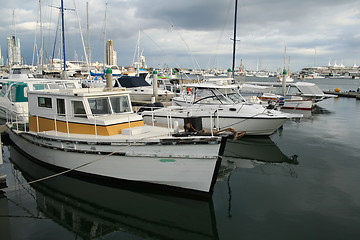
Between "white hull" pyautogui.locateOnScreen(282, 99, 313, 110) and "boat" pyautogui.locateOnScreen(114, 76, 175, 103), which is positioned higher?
"boat" pyautogui.locateOnScreen(114, 76, 175, 103)

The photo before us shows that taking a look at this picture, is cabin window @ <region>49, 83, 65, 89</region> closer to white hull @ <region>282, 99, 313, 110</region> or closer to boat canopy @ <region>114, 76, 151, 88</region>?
boat canopy @ <region>114, 76, 151, 88</region>

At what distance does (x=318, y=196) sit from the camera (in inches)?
329

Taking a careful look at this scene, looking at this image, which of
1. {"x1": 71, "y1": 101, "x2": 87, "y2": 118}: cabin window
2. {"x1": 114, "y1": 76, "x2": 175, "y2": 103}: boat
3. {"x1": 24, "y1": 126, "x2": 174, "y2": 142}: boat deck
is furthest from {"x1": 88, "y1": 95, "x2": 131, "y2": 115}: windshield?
{"x1": 114, "y1": 76, "x2": 175, "y2": 103}: boat

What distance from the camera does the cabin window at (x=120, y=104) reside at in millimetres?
9555

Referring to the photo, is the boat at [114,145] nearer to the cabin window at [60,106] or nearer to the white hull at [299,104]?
the cabin window at [60,106]

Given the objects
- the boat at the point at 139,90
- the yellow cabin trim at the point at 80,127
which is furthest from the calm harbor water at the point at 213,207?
the boat at the point at 139,90

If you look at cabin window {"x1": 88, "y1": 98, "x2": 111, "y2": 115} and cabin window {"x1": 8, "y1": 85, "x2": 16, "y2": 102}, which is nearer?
cabin window {"x1": 88, "y1": 98, "x2": 111, "y2": 115}

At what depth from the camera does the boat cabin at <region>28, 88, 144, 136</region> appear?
8992mm

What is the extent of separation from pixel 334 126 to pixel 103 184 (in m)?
17.0

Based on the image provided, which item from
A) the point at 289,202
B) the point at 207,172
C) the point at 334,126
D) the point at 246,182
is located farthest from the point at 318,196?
the point at 334,126

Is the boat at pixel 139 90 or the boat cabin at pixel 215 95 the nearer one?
the boat cabin at pixel 215 95

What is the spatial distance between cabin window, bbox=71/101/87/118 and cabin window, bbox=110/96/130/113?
38.2 inches

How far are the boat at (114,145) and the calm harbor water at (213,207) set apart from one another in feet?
1.83

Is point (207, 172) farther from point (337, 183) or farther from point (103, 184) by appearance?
point (337, 183)
